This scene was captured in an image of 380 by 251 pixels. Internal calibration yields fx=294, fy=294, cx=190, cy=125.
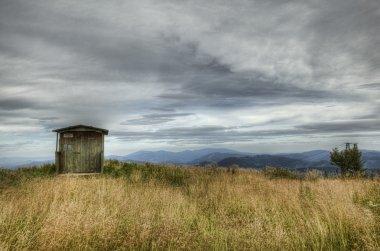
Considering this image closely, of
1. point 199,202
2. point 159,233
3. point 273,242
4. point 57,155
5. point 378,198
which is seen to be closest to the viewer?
point 273,242

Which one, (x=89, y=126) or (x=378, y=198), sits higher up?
(x=89, y=126)

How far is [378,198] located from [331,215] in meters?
2.81

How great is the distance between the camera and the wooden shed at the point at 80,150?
1969 cm

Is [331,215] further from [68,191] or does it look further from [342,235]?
[68,191]

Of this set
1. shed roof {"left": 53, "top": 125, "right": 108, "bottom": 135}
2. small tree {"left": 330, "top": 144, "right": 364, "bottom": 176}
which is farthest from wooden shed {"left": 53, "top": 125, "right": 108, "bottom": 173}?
small tree {"left": 330, "top": 144, "right": 364, "bottom": 176}

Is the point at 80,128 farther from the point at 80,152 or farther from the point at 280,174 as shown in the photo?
the point at 280,174

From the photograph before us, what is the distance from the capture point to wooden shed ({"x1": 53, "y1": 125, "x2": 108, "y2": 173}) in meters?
19.7

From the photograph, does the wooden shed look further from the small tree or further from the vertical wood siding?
the small tree

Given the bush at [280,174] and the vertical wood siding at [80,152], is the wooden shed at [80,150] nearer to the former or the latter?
the vertical wood siding at [80,152]

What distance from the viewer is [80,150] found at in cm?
1988

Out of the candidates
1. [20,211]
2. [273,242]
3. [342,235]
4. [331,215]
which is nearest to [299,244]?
[273,242]

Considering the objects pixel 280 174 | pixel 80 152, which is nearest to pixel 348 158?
pixel 280 174

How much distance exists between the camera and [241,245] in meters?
5.20

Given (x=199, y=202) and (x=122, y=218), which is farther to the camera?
(x=199, y=202)
